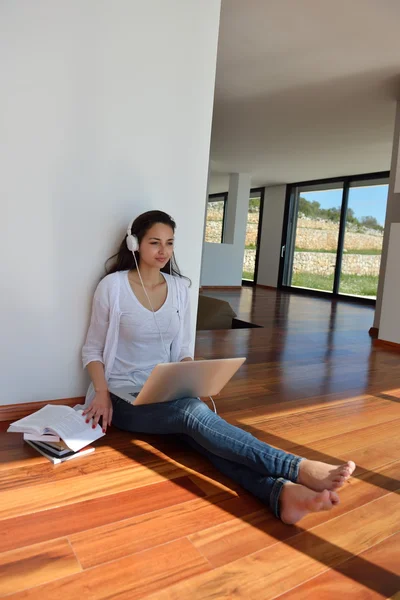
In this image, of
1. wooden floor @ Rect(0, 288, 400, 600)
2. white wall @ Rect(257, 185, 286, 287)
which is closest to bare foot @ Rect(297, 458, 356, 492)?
wooden floor @ Rect(0, 288, 400, 600)

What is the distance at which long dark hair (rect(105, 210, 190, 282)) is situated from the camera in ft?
6.69

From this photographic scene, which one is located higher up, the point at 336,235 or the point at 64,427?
the point at 336,235

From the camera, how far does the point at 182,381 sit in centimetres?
170

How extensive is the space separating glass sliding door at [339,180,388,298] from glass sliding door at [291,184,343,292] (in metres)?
0.29

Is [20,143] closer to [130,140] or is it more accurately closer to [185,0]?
[130,140]

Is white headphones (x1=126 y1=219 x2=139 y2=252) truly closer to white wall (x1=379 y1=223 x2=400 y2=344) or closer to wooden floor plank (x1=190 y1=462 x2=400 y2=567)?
wooden floor plank (x1=190 y1=462 x2=400 y2=567)

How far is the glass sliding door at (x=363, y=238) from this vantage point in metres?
8.92

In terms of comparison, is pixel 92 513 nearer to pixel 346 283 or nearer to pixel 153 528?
pixel 153 528

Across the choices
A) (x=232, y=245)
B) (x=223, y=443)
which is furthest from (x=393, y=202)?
(x=232, y=245)

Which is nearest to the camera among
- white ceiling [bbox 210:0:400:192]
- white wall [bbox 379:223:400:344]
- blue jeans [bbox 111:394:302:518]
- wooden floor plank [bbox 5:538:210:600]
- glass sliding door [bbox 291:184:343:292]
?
wooden floor plank [bbox 5:538:210:600]

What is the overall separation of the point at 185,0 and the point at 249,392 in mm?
2052

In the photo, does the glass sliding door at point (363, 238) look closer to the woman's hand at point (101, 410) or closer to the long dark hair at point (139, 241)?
the long dark hair at point (139, 241)

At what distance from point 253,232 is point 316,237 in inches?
86.5

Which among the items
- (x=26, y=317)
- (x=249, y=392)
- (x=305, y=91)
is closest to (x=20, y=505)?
(x=26, y=317)
